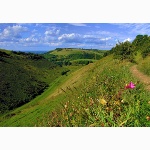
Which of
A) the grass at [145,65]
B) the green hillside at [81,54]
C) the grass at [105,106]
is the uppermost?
the green hillside at [81,54]

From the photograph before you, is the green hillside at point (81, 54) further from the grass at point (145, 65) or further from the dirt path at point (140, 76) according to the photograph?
the grass at point (145, 65)

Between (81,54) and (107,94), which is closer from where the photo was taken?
(107,94)

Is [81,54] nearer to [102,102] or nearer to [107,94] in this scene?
[107,94]

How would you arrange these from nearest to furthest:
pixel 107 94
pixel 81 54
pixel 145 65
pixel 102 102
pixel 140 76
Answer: pixel 102 102 → pixel 107 94 → pixel 140 76 → pixel 81 54 → pixel 145 65

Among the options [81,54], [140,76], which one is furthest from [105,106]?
[81,54]

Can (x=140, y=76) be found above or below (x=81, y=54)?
below

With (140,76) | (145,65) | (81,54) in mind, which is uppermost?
(81,54)

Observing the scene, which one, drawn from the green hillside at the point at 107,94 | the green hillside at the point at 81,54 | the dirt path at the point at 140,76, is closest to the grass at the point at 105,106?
the green hillside at the point at 107,94

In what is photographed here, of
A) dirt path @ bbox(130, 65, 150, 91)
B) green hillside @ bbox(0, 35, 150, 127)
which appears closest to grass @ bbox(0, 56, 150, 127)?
green hillside @ bbox(0, 35, 150, 127)

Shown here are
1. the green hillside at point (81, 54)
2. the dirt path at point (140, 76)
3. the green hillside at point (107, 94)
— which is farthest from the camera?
the green hillside at point (81, 54)
